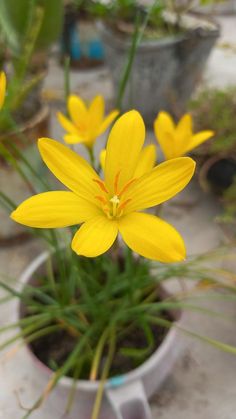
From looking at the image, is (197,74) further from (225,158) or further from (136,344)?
(136,344)

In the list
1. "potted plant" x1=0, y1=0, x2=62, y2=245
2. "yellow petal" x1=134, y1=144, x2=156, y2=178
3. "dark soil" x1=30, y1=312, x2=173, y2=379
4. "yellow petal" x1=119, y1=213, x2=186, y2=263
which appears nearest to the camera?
"yellow petal" x1=119, y1=213, x2=186, y2=263

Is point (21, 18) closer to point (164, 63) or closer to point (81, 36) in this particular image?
point (164, 63)

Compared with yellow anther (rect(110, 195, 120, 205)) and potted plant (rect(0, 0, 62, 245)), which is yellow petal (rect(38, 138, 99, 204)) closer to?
yellow anther (rect(110, 195, 120, 205))

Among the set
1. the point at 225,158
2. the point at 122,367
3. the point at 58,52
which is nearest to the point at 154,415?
the point at 122,367

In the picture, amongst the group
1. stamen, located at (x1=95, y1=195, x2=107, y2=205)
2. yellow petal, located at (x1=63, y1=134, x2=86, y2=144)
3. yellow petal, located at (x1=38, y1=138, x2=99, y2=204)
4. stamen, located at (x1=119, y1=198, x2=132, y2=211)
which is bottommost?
yellow petal, located at (x1=63, y1=134, x2=86, y2=144)

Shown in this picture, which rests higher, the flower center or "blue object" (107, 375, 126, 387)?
the flower center

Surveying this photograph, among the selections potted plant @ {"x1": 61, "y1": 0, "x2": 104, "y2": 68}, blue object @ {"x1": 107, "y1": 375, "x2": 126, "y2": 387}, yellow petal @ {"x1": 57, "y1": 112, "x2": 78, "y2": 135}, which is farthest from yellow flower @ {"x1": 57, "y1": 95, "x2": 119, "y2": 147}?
potted plant @ {"x1": 61, "y1": 0, "x2": 104, "y2": 68}

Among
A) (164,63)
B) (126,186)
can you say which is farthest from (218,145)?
(126,186)

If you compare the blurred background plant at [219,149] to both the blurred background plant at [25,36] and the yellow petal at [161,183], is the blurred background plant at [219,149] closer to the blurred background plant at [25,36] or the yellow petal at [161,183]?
the blurred background plant at [25,36]
